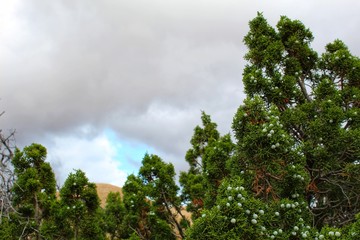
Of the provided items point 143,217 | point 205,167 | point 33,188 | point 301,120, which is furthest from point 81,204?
point 301,120

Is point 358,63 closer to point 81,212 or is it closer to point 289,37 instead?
point 289,37

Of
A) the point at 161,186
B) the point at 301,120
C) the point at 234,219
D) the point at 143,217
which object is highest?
the point at 301,120

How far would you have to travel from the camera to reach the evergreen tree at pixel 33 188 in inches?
784

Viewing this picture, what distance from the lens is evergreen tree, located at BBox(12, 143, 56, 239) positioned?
1991cm

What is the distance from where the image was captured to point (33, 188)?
20125mm

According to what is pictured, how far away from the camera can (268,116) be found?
39.3 feet

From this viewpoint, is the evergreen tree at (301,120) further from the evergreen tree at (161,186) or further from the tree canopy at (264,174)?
the evergreen tree at (161,186)

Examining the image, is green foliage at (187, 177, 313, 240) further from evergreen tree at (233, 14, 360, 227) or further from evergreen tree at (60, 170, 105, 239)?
evergreen tree at (60, 170, 105, 239)

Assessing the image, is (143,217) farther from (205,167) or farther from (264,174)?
(264,174)

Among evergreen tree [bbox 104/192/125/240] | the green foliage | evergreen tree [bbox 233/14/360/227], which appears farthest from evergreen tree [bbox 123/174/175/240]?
the green foliage

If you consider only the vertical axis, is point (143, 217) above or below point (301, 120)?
below

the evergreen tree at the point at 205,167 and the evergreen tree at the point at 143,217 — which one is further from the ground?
the evergreen tree at the point at 205,167

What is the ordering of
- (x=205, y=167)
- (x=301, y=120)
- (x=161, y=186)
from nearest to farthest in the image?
(x=301, y=120), (x=205, y=167), (x=161, y=186)

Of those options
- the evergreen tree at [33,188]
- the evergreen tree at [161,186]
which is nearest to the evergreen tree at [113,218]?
the evergreen tree at [161,186]
